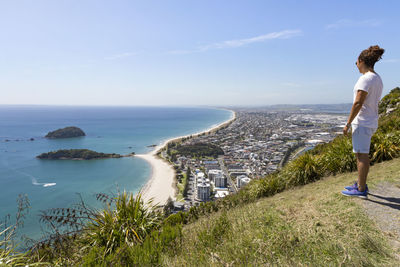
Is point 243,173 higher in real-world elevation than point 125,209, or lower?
lower

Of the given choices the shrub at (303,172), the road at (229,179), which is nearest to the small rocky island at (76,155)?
the road at (229,179)

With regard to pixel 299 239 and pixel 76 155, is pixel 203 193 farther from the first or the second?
pixel 76 155

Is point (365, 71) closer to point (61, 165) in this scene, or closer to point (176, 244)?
point (176, 244)

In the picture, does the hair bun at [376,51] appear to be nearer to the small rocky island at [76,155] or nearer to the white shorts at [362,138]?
the white shorts at [362,138]

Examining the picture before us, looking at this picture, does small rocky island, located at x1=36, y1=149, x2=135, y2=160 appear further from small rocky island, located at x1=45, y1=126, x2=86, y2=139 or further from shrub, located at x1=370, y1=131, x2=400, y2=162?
shrub, located at x1=370, y1=131, x2=400, y2=162

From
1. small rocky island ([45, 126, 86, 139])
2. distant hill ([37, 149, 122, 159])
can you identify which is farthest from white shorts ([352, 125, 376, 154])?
small rocky island ([45, 126, 86, 139])

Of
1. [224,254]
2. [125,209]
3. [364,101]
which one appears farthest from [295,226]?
[125,209]
